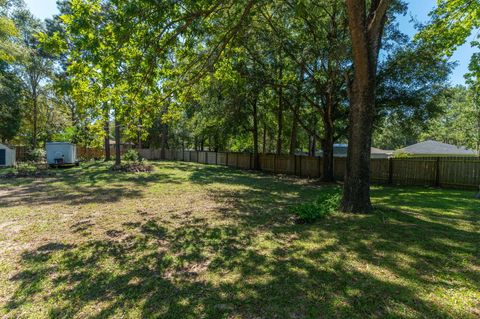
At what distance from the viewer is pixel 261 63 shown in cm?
1104

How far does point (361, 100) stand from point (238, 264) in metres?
3.90

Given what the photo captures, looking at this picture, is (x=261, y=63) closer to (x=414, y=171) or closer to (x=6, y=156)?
(x=414, y=171)

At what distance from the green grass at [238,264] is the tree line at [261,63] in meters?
1.57

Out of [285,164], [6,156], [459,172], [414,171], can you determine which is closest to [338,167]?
[414,171]

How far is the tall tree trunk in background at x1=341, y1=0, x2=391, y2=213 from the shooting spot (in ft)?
15.9

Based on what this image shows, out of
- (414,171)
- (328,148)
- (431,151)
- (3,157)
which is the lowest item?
(3,157)

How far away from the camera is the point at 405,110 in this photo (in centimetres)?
1070

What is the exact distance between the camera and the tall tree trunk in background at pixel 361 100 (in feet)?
15.9

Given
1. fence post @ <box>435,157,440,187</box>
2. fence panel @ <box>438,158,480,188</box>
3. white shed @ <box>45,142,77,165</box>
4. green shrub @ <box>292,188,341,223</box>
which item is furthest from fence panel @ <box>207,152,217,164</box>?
green shrub @ <box>292,188,341,223</box>

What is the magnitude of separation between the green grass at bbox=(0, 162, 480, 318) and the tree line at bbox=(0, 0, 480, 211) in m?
1.57

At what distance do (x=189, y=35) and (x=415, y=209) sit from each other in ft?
21.2

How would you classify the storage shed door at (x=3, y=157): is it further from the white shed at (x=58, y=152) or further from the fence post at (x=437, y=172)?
the fence post at (x=437, y=172)

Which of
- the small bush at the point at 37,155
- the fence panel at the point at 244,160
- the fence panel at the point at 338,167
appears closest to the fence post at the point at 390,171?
the fence panel at the point at 338,167

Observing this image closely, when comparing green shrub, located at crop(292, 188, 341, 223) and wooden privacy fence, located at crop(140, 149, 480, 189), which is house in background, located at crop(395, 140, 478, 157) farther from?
green shrub, located at crop(292, 188, 341, 223)
